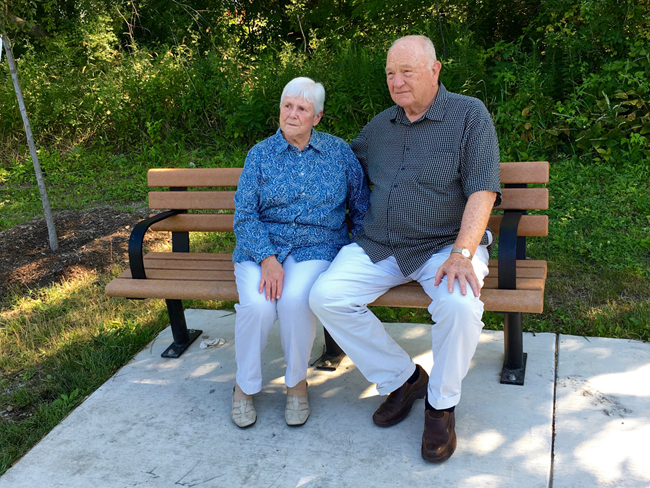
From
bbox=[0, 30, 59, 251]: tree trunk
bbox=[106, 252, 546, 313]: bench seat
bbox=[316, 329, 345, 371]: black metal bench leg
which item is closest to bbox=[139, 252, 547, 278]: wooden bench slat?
bbox=[106, 252, 546, 313]: bench seat

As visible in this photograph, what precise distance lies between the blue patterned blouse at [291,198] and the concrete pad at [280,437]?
2.35 ft

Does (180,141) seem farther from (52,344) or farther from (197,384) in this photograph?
(197,384)

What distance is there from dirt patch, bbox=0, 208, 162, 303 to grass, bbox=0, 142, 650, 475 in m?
0.17

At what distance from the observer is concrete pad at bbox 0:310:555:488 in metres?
2.46

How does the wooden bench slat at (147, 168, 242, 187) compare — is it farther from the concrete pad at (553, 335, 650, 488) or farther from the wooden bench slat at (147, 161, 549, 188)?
the concrete pad at (553, 335, 650, 488)

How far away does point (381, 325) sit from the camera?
9.04 feet

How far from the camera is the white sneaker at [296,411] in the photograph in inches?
110

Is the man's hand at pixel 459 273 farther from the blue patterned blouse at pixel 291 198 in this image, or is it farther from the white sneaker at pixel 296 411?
the white sneaker at pixel 296 411

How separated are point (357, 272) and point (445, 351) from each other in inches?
21.0

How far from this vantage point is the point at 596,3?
545 cm

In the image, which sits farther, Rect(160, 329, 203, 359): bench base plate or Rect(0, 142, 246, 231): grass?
Rect(0, 142, 246, 231): grass

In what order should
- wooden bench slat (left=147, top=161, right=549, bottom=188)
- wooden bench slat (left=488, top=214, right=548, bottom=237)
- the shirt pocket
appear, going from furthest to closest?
wooden bench slat (left=147, top=161, right=549, bottom=188)
wooden bench slat (left=488, top=214, right=548, bottom=237)
the shirt pocket

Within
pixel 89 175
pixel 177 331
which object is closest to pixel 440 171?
pixel 177 331

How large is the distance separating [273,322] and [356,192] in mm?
808
